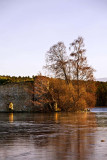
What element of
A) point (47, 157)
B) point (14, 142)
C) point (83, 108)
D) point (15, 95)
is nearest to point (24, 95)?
point (15, 95)

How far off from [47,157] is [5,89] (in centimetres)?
3144

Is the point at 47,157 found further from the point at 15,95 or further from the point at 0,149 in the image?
the point at 15,95

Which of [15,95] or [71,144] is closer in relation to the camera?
[71,144]

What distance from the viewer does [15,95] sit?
38.4 metres

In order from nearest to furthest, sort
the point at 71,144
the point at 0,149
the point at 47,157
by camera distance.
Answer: the point at 47,157 < the point at 0,149 < the point at 71,144

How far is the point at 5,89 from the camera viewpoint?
38.5m

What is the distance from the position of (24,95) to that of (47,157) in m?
31.0

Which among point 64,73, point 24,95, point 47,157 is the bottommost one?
point 47,157

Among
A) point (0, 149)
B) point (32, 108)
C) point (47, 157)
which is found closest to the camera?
point (47, 157)

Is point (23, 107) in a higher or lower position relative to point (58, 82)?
lower

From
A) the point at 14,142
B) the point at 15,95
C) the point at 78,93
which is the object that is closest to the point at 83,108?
the point at 78,93

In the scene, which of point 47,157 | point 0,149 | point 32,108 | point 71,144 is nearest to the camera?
point 47,157

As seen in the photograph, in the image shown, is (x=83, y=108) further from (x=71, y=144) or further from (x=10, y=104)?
(x=71, y=144)

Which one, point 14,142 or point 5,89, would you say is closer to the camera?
point 14,142
